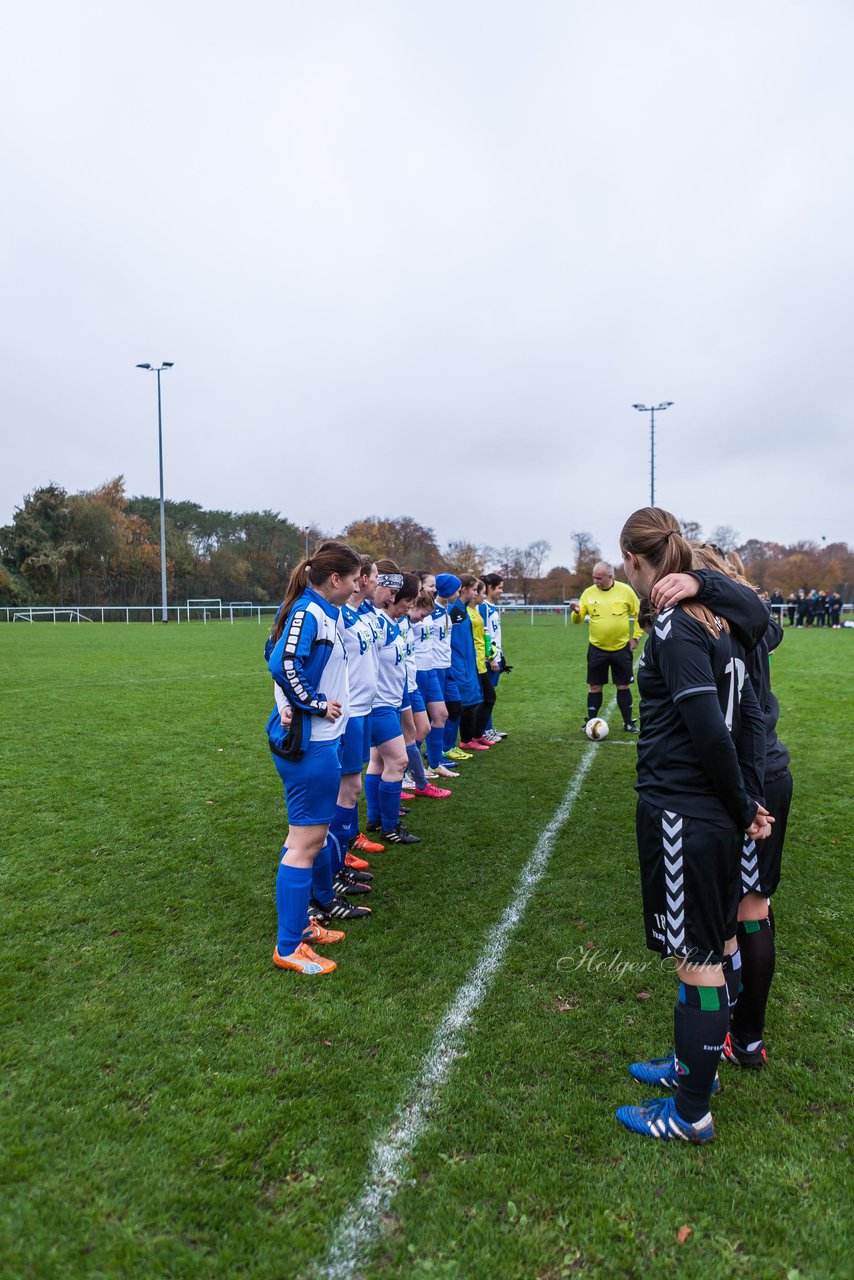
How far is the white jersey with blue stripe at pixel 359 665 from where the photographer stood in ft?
15.9

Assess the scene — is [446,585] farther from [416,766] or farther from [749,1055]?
[749,1055]

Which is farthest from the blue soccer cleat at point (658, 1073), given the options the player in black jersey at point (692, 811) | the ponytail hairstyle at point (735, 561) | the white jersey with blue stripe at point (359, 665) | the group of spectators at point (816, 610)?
the group of spectators at point (816, 610)

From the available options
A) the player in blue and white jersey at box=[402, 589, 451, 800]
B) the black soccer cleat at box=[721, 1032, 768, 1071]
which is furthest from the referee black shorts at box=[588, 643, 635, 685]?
the black soccer cleat at box=[721, 1032, 768, 1071]

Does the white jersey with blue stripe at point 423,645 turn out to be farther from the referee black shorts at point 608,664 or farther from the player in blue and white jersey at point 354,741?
the referee black shorts at point 608,664

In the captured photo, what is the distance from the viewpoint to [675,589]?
2.35m

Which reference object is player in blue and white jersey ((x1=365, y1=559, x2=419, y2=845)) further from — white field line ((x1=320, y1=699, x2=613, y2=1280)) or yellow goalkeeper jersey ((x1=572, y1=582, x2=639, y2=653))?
yellow goalkeeper jersey ((x1=572, y1=582, x2=639, y2=653))

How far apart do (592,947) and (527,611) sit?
50.1m

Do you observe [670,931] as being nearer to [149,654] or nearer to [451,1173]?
[451,1173]

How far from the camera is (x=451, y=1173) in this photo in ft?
7.66

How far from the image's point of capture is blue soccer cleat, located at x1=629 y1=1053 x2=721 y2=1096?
273cm

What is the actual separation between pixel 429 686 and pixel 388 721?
1799 mm

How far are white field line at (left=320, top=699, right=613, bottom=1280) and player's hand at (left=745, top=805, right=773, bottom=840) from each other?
4.82 feet

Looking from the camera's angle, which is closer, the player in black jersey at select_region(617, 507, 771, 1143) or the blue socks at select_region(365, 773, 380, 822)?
the player in black jersey at select_region(617, 507, 771, 1143)

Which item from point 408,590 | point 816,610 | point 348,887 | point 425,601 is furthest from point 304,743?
point 816,610
